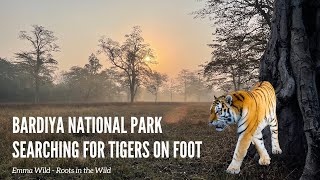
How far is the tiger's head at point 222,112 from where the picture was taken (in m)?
4.46

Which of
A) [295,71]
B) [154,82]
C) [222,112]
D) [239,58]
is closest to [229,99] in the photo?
[222,112]

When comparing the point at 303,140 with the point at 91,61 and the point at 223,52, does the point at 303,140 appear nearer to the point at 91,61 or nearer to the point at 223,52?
the point at 223,52

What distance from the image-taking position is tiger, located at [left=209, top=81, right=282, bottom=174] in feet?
14.7

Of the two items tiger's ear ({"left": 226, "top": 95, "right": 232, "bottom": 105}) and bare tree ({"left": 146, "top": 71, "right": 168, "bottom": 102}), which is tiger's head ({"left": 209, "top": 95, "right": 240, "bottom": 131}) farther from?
bare tree ({"left": 146, "top": 71, "right": 168, "bottom": 102})

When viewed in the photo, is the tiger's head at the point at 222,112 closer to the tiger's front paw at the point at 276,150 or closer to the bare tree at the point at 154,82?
the tiger's front paw at the point at 276,150

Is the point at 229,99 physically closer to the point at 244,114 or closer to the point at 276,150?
the point at 244,114

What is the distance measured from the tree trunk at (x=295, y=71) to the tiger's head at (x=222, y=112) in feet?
6.03

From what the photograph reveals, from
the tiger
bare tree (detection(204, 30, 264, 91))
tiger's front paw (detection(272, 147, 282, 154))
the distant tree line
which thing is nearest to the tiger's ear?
the tiger

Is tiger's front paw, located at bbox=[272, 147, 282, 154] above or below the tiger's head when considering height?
below

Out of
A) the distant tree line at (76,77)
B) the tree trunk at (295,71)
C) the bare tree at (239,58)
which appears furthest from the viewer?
the distant tree line at (76,77)

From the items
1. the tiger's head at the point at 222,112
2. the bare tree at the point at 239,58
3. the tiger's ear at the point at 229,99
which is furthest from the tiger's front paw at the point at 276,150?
the bare tree at the point at 239,58

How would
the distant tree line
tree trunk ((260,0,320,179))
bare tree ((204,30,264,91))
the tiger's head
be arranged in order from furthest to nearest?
the distant tree line
bare tree ((204,30,264,91))
tree trunk ((260,0,320,179))
the tiger's head

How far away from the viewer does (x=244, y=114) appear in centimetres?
462

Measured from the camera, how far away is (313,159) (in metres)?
5.45
